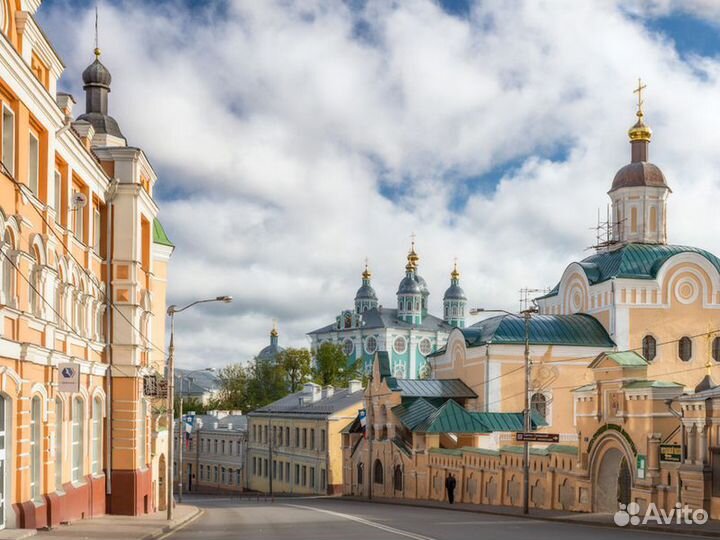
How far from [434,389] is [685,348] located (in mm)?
13069

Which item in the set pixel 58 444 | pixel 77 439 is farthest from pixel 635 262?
pixel 58 444

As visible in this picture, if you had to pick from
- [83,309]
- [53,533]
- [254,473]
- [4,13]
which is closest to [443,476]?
[83,309]

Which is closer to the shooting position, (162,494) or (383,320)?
(162,494)

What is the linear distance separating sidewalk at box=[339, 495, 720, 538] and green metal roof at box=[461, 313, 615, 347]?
1094 cm

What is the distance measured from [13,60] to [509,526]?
54.6 feet

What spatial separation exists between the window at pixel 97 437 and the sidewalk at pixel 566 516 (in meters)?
12.6

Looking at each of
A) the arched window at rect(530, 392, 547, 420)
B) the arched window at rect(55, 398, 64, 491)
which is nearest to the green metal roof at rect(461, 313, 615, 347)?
the arched window at rect(530, 392, 547, 420)

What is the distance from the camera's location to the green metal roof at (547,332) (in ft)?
180

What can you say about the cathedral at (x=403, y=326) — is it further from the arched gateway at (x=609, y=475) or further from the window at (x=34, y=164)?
the window at (x=34, y=164)

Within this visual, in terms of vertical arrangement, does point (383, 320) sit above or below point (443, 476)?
above

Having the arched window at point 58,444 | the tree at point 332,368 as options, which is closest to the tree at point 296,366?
the tree at point 332,368

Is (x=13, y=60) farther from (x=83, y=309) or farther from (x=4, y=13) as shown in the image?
(x=83, y=309)

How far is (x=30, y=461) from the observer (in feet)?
71.6

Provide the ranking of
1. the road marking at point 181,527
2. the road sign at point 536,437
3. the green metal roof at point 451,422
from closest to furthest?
the road marking at point 181,527 < the road sign at point 536,437 < the green metal roof at point 451,422
